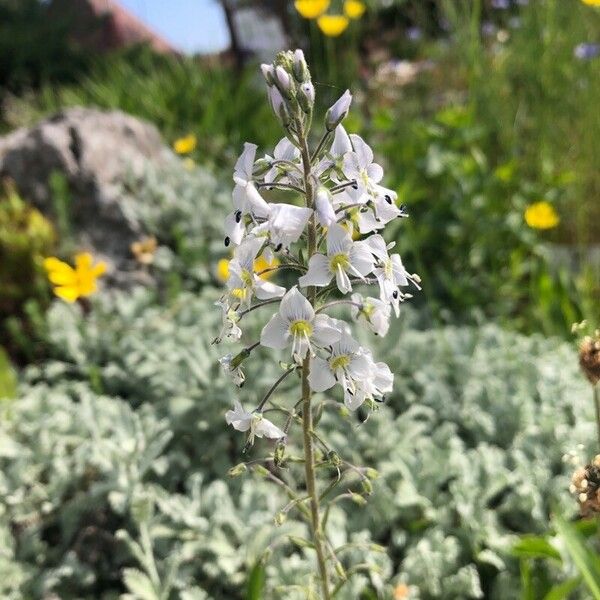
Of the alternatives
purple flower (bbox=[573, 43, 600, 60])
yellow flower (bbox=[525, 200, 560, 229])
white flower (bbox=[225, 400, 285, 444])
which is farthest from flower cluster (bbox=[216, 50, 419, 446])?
purple flower (bbox=[573, 43, 600, 60])

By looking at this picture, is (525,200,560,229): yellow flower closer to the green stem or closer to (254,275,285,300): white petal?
the green stem

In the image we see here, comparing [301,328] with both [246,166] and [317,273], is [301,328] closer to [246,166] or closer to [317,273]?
[317,273]

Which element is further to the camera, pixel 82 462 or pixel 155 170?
pixel 155 170

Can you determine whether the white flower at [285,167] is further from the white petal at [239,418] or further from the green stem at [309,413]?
the white petal at [239,418]

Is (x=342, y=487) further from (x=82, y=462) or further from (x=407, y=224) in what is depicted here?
(x=407, y=224)

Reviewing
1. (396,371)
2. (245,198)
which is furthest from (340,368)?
(396,371)

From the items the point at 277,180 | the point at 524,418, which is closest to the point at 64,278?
the point at 524,418

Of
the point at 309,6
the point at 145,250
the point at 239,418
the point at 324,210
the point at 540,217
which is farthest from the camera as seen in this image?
the point at 309,6
